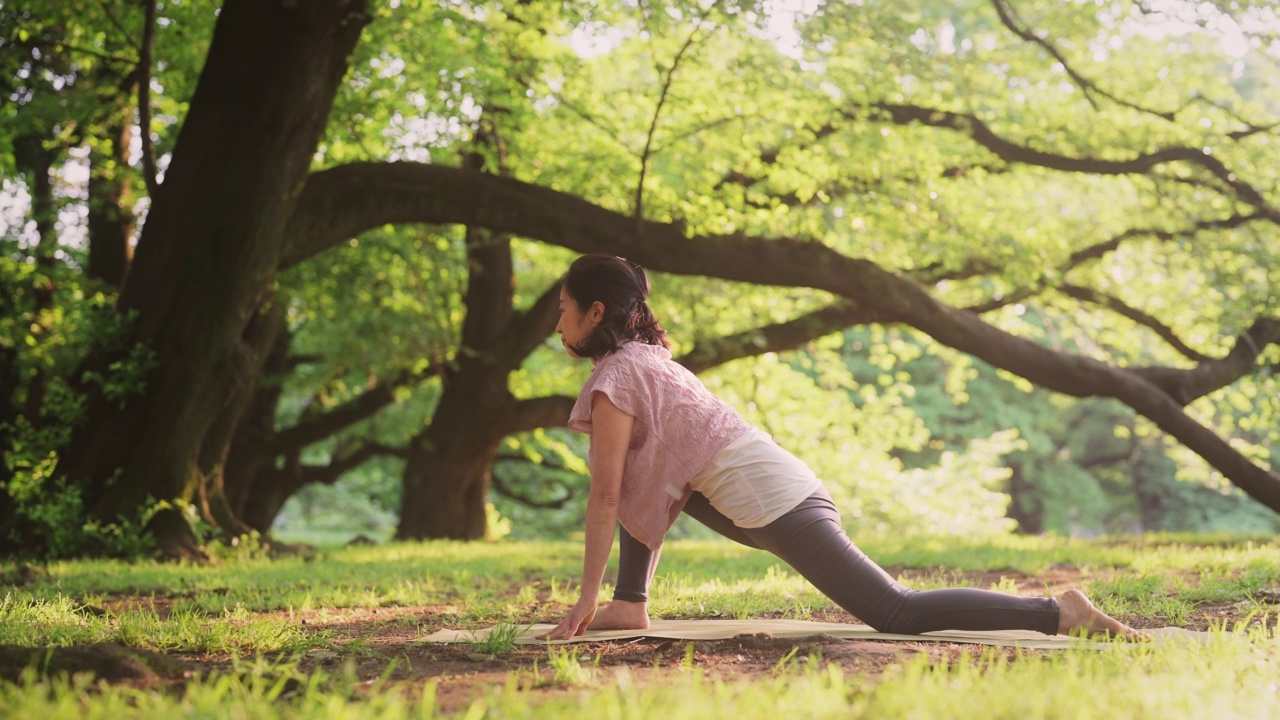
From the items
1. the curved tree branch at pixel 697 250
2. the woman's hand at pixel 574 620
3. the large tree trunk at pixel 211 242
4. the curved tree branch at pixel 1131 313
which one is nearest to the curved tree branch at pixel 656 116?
the curved tree branch at pixel 697 250

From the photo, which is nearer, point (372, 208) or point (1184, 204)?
point (372, 208)

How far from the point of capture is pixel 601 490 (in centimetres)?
415

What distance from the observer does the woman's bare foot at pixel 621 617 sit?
448 cm

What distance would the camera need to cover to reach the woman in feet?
13.2

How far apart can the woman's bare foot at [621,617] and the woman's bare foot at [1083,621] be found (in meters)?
1.64

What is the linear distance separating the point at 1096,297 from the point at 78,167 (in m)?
13.7

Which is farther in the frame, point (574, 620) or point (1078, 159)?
point (1078, 159)

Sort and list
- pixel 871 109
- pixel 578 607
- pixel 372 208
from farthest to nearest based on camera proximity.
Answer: pixel 871 109
pixel 372 208
pixel 578 607

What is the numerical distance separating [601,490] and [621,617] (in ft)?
2.21

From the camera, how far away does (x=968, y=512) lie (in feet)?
71.9

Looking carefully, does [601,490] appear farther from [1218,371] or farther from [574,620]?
[1218,371]

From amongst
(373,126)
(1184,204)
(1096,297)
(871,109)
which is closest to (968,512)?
(1096,297)

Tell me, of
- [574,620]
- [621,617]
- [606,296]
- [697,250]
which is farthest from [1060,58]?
[574,620]

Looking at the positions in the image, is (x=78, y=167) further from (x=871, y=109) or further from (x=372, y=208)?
(x=871, y=109)
